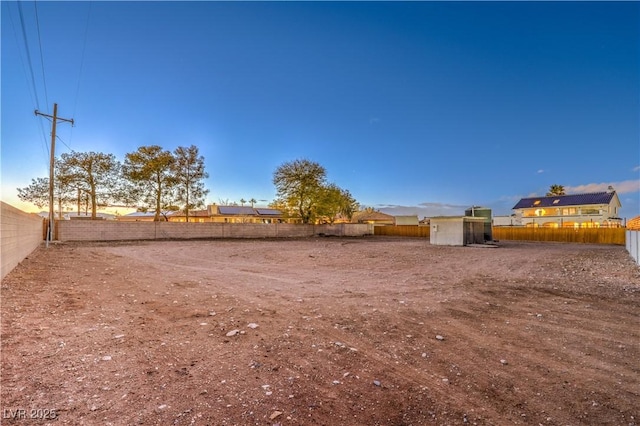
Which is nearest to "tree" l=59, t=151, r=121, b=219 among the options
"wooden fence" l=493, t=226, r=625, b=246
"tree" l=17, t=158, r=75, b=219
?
"tree" l=17, t=158, r=75, b=219

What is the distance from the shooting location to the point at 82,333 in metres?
4.22

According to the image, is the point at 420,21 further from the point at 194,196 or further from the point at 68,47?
the point at 194,196

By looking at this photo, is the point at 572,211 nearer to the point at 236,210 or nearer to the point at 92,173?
the point at 236,210

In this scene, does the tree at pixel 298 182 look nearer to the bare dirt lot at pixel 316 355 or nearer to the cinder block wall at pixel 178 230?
the cinder block wall at pixel 178 230

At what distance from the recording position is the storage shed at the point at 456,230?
2086 cm

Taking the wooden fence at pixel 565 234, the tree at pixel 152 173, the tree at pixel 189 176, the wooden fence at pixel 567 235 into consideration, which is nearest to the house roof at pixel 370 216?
the wooden fence at pixel 565 234

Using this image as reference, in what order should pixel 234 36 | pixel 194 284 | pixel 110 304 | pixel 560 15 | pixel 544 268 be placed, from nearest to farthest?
pixel 110 304
pixel 194 284
pixel 544 268
pixel 560 15
pixel 234 36

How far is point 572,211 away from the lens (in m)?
40.7

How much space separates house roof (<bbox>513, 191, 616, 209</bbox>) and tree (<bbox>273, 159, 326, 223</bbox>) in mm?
31604

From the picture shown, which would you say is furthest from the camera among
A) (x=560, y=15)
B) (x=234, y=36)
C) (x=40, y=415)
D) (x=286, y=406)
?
(x=234, y=36)

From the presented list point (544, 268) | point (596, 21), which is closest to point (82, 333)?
point (544, 268)

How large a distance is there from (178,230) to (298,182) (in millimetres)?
14098

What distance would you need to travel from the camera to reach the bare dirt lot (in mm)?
2594

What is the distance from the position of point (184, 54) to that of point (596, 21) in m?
20.8
